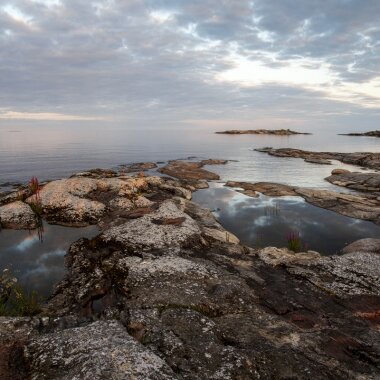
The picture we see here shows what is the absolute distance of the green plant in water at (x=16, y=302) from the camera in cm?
1316

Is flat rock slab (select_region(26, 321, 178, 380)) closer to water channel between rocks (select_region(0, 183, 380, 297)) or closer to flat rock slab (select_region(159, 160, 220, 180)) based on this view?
water channel between rocks (select_region(0, 183, 380, 297))

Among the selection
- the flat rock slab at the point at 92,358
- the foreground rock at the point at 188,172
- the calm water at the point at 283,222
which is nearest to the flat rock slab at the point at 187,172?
the foreground rock at the point at 188,172

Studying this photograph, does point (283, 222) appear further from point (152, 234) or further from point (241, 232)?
point (152, 234)

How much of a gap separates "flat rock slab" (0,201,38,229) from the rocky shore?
6.75 metres

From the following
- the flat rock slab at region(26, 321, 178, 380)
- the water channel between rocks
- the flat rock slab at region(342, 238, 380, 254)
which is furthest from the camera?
the flat rock slab at region(342, 238, 380, 254)

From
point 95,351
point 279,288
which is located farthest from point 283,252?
point 95,351

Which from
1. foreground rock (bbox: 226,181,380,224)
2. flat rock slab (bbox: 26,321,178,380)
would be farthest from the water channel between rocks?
flat rock slab (bbox: 26,321,178,380)

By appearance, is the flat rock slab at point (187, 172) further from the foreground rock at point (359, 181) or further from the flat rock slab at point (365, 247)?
the flat rock slab at point (365, 247)

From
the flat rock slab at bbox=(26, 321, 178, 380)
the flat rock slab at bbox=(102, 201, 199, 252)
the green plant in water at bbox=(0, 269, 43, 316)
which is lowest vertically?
the green plant in water at bbox=(0, 269, 43, 316)

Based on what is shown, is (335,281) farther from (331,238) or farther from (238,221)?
(238,221)

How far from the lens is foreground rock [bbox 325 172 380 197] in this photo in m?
45.7

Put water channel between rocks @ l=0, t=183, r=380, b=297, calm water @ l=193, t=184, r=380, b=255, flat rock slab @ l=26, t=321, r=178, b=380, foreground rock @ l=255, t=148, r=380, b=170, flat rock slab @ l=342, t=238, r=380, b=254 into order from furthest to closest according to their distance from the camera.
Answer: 1. foreground rock @ l=255, t=148, r=380, b=170
2. calm water @ l=193, t=184, r=380, b=255
3. flat rock slab @ l=342, t=238, r=380, b=254
4. water channel between rocks @ l=0, t=183, r=380, b=297
5. flat rock slab @ l=26, t=321, r=178, b=380

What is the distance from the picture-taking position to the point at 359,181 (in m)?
49.3

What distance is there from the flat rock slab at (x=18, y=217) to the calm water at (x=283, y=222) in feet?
50.2
